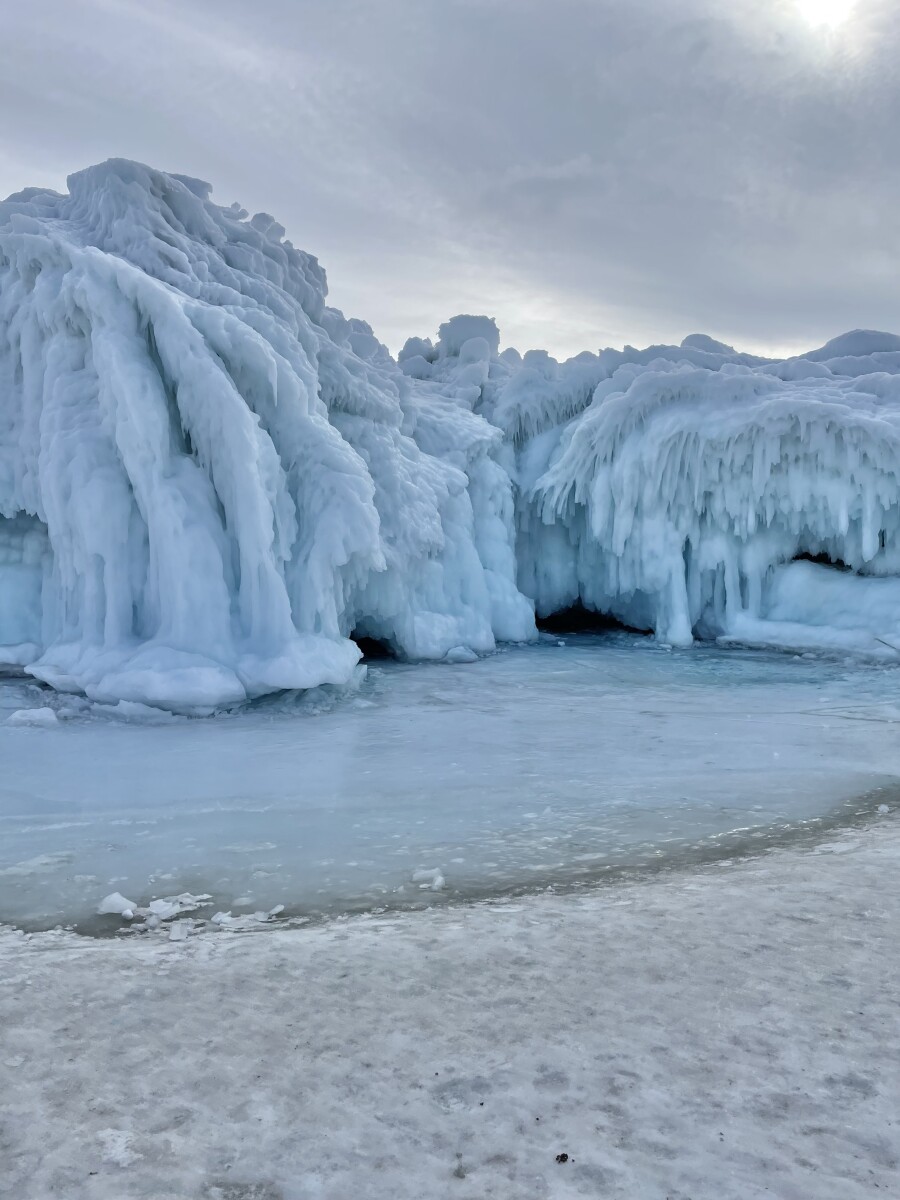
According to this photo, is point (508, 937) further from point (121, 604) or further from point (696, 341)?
A: point (696, 341)

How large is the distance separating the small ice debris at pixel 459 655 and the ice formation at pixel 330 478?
0.03 m

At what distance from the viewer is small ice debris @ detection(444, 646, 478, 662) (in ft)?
40.2

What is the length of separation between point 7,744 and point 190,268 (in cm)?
647

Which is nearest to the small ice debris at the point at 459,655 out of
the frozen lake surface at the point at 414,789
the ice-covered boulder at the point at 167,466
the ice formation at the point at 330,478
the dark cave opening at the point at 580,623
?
the ice formation at the point at 330,478

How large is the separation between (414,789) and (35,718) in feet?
13.1

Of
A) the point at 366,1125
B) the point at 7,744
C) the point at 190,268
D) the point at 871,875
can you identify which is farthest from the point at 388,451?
the point at 366,1125

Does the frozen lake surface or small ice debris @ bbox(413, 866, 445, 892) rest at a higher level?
small ice debris @ bbox(413, 866, 445, 892)

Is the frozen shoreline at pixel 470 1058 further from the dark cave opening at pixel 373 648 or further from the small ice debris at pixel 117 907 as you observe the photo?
the dark cave opening at pixel 373 648

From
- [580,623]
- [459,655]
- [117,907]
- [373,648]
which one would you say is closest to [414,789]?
[117,907]

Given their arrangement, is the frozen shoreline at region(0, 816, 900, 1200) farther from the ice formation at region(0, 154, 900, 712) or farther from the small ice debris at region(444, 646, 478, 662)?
the small ice debris at region(444, 646, 478, 662)

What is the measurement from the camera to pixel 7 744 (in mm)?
6969

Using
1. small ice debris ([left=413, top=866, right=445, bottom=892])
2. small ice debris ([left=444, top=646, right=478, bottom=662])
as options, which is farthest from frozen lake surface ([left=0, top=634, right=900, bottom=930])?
small ice debris ([left=444, top=646, right=478, bottom=662])

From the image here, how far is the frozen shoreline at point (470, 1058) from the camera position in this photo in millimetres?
1918

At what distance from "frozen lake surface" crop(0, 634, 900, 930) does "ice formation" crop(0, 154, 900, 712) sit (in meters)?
1.29
